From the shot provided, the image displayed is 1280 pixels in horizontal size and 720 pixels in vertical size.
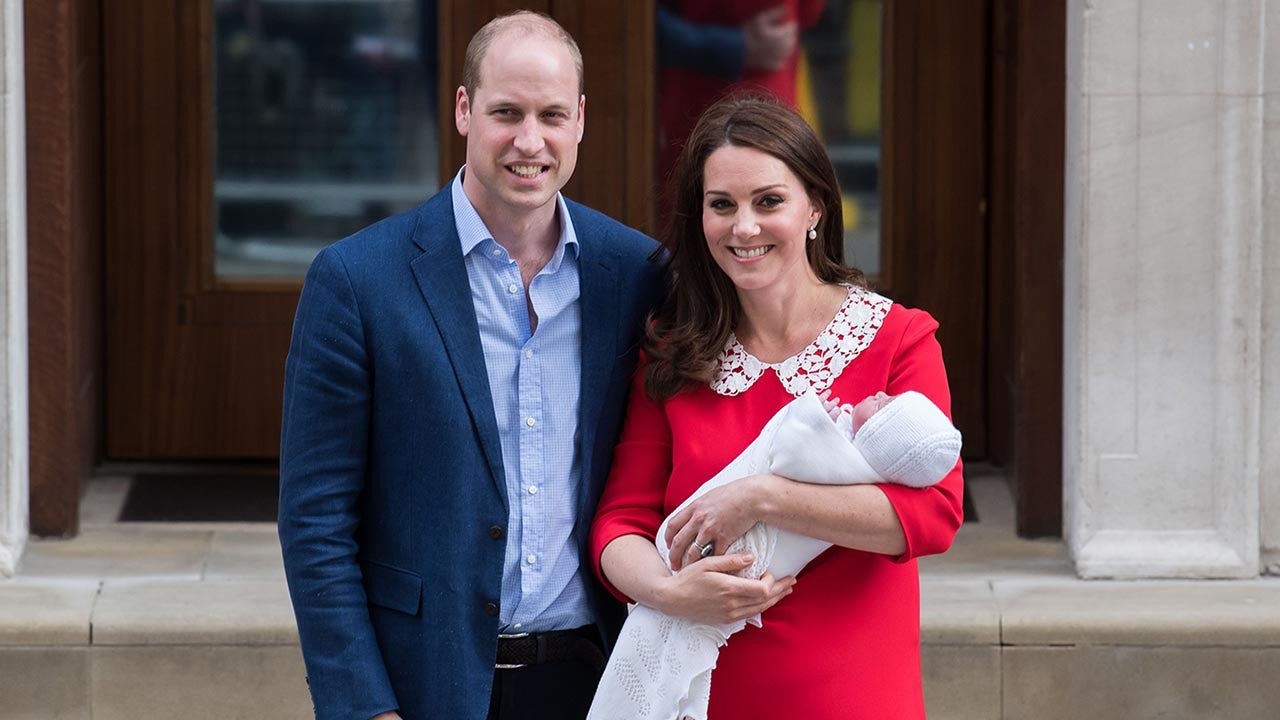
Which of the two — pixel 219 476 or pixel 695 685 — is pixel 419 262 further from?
pixel 219 476

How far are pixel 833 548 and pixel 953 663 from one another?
2259 mm

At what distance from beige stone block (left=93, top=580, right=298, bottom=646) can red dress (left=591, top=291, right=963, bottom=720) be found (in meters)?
2.30

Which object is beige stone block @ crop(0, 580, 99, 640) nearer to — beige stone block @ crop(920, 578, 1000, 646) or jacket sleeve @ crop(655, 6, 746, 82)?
beige stone block @ crop(920, 578, 1000, 646)

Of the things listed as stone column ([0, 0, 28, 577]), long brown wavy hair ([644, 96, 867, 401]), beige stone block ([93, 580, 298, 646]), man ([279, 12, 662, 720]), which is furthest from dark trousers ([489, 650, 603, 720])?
stone column ([0, 0, 28, 577])

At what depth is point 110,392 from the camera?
6.90m

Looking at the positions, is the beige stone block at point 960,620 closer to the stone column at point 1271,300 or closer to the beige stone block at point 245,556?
the stone column at point 1271,300

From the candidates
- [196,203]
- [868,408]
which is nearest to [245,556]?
[196,203]

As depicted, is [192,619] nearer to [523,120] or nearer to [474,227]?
[474,227]

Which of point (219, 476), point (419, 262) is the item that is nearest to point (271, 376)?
point (219, 476)

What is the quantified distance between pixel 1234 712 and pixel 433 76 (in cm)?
345

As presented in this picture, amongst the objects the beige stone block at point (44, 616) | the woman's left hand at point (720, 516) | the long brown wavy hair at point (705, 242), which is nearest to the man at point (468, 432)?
the long brown wavy hair at point (705, 242)

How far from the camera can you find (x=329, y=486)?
3.15 metres

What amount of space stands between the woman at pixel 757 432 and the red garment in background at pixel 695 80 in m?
3.42

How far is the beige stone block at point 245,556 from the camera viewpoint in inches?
225
